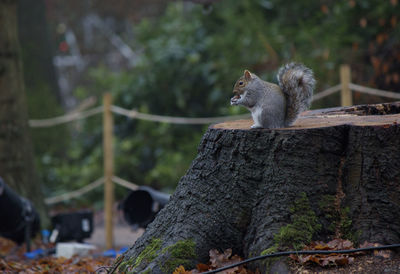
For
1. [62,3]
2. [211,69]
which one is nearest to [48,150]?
[211,69]

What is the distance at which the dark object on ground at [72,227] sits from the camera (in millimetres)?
5297

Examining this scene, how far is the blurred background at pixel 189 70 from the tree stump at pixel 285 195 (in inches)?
162

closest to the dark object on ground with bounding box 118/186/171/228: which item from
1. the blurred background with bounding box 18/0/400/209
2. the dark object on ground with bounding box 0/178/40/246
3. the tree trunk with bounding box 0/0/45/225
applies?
the dark object on ground with bounding box 0/178/40/246

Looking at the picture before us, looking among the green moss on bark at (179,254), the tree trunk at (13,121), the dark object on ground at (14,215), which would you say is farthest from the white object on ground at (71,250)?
the green moss on bark at (179,254)

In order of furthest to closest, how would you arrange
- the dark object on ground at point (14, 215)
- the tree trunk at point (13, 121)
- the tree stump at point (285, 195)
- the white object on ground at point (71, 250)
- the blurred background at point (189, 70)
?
the blurred background at point (189, 70), the tree trunk at point (13, 121), the dark object on ground at point (14, 215), the white object on ground at point (71, 250), the tree stump at point (285, 195)

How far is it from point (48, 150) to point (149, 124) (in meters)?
1.91

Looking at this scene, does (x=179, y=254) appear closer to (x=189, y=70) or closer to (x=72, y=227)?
(x=72, y=227)

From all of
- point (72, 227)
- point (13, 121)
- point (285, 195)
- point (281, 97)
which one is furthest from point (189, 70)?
point (285, 195)

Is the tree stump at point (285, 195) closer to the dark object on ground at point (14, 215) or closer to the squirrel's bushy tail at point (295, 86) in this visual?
the squirrel's bushy tail at point (295, 86)

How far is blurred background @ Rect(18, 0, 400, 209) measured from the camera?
22.8 ft

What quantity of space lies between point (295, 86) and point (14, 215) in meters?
2.92

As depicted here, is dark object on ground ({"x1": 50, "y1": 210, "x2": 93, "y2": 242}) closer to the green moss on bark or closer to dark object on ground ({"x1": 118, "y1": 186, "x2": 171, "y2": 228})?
dark object on ground ({"x1": 118, "y1": 186, "x2": 171, "y2": 228})

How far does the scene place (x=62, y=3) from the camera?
17703 millimetres

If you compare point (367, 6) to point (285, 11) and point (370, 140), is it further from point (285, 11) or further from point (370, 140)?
point (370, 140)
